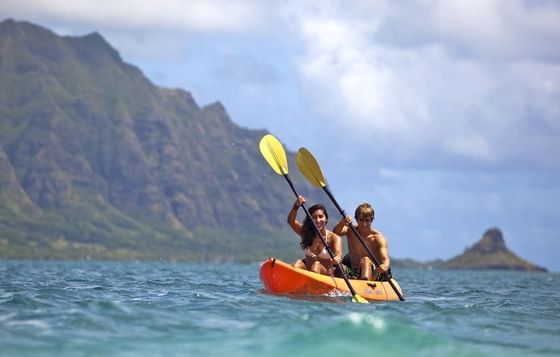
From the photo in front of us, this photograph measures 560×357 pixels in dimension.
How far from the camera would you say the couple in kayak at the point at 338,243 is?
96.5 ft

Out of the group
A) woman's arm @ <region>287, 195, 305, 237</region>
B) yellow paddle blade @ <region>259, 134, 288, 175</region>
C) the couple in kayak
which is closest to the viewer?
woman's arm @ <region>287, 195, 305, 237</region>

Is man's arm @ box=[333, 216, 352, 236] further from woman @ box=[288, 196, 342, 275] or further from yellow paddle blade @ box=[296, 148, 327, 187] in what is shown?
yellow paddle blade @ box=[296, 148, 327, 187]

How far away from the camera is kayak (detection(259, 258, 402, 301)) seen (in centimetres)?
2856

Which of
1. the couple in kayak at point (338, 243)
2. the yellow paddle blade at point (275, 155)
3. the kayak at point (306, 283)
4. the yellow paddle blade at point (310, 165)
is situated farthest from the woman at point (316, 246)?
the yellow paddle blade at point (275, 155)

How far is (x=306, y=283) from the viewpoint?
28.5 meters

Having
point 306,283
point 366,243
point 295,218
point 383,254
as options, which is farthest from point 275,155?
point 306,283

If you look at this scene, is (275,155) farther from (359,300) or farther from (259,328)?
(259,328)

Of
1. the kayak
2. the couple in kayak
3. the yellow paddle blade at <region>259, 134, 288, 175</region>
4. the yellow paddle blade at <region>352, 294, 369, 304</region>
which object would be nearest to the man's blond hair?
the couple in kayak

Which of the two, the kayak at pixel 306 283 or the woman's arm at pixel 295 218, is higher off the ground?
the woman's arm at pixel 295 218

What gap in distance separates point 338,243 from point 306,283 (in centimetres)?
178

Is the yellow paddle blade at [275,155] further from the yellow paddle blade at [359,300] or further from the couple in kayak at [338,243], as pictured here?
the yellow paddle blade at [359,300]

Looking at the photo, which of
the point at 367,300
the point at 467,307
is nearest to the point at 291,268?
the point at 367,300

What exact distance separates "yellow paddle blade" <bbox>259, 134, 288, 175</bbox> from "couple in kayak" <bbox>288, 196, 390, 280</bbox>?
3.75 m

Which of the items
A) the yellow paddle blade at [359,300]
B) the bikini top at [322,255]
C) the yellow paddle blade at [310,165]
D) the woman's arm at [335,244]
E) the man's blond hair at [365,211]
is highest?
the yellow paddle blade at [310,165]
